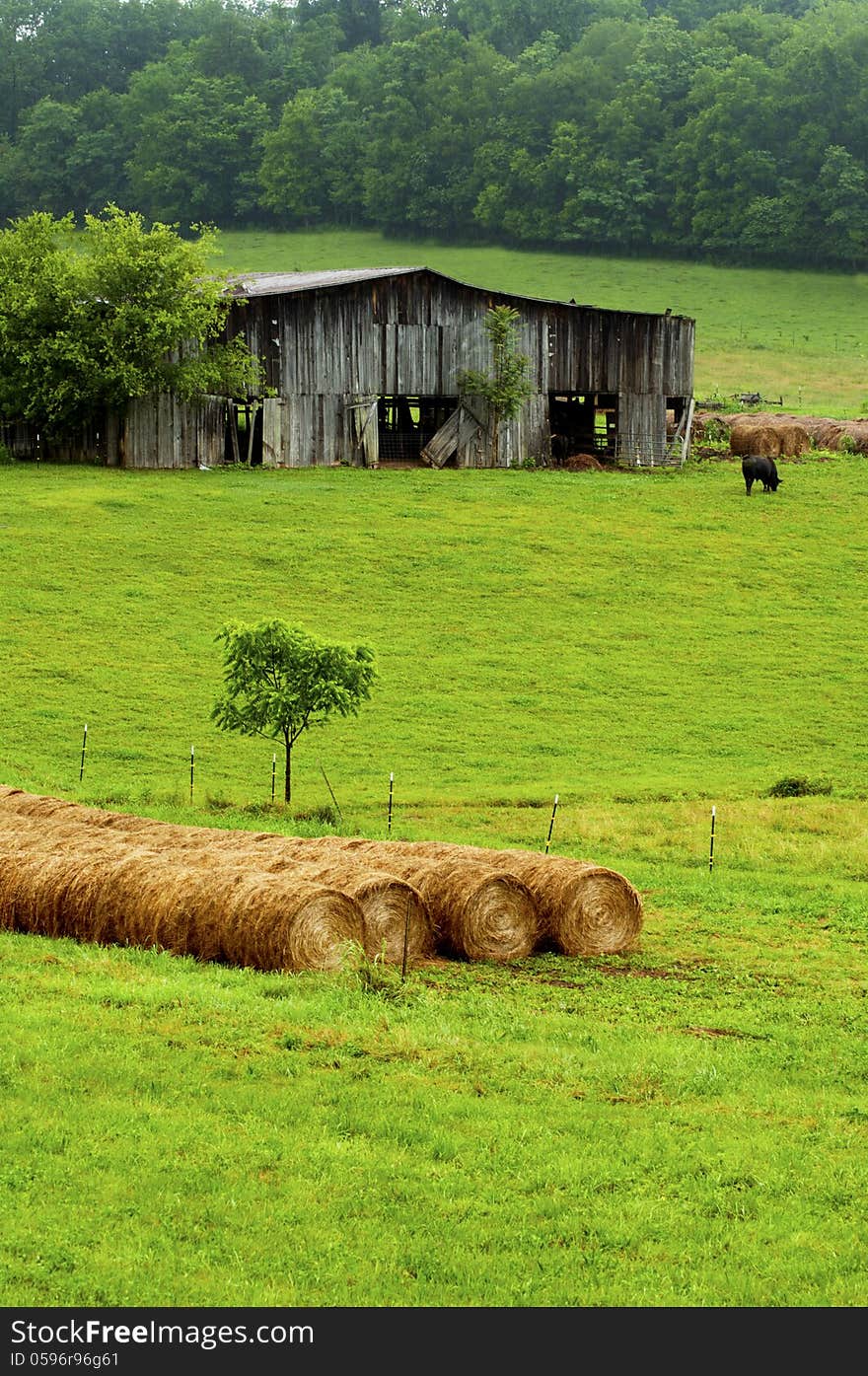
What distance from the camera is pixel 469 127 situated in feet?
461

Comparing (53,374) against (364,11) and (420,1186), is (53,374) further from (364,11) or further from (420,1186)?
(364,11)

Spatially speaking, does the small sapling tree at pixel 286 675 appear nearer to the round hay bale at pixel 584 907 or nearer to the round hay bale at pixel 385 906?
the round hay bale at pixel 584 907

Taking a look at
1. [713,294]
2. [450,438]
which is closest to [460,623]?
[450,438]

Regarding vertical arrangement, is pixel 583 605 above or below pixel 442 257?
below

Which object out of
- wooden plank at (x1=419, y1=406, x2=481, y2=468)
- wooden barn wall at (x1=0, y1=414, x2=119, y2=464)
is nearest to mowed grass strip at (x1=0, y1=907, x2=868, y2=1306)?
wooden barn wall at (x1=0, y1=414, x2=119, y2=464)

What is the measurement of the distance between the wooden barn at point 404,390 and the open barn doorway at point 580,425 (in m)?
0.07

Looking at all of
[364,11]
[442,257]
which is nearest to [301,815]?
[442,257]

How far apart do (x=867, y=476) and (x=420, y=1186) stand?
54338 mm

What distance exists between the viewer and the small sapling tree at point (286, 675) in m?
28.7

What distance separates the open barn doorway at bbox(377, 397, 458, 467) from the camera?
2525 inches

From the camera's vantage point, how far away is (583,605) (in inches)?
1791

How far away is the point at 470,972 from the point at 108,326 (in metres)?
43.2

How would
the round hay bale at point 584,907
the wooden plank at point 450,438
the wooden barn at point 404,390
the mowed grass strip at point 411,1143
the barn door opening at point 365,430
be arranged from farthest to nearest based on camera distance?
the wooden plank at point 450,438 → the barn door opening at point 365,430 → the wooden barn at point 404,390 → the round hay bale at point 584,907 → the mowed grass strip at point 411,1143

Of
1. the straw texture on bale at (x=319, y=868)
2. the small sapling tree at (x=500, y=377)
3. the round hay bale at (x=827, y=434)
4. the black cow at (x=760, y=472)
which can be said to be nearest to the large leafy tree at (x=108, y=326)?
the small sapling tree at (x=500, y=377)
